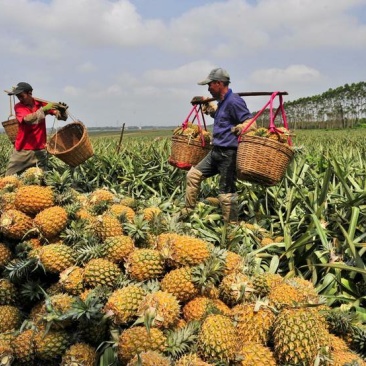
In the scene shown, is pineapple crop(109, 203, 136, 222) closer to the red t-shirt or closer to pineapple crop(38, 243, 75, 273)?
pineapple crop(38, 243, 75, 273)

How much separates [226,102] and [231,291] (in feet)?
8.80

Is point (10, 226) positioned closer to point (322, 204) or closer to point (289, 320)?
point (289, 320)

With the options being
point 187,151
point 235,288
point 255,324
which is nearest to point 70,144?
point 187,151

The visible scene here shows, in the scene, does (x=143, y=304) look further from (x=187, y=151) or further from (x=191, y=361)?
(x=187, y=151)

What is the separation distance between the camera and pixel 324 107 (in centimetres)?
8850

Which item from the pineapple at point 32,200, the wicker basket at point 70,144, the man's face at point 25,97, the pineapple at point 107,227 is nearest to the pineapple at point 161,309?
the pineapple at point 107,227

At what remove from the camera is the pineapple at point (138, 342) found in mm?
1727

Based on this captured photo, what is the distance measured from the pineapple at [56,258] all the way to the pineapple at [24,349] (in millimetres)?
402

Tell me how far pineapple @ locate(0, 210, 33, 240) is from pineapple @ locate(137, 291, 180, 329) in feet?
3.84

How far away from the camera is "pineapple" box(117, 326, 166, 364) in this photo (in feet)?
5.67

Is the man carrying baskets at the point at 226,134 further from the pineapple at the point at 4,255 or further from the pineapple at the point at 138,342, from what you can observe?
the pineapple at the point at 138,342

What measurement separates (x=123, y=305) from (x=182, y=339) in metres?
0.34

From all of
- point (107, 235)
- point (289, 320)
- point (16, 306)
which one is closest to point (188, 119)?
point (107, 235)

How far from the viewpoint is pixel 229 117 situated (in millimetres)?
4227
